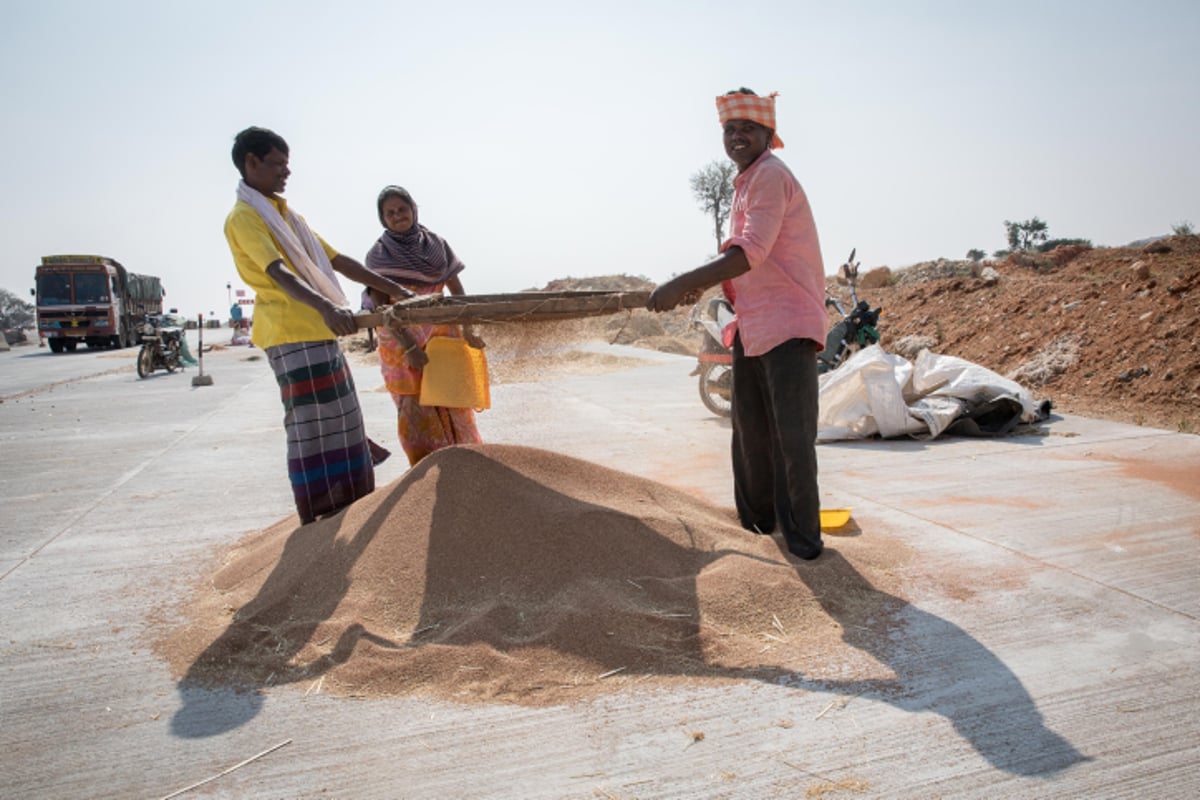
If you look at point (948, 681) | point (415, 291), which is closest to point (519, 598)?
point (948, 681)

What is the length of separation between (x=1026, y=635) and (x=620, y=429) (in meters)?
4.49

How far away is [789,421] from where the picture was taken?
3.06m

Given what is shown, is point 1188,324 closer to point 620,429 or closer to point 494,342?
point 620,429

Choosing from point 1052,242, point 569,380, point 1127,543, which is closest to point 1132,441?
point 1127,543

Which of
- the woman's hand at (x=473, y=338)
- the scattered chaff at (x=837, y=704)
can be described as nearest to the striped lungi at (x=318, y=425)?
the woman's hand at (x=473, y=338)

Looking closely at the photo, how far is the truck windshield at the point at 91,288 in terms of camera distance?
23266mm

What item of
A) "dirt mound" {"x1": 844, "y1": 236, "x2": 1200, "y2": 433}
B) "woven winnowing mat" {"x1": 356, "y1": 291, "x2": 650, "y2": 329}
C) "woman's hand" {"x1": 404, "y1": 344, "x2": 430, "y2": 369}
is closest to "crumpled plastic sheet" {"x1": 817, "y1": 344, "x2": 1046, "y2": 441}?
"dirt mound" {"x1": 844, "y1": 236, "x2": 1200, "y2": 433}

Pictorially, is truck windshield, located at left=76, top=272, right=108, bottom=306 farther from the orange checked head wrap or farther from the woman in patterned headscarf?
the orange checked head wrap

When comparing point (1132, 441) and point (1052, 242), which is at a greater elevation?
point (1052, 242)

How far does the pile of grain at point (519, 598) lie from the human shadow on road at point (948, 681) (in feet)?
0.07

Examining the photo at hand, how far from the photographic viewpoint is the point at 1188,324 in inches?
290

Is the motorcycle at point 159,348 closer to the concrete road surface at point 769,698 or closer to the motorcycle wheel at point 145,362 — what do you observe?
the motorcycle wheel at point 145,362

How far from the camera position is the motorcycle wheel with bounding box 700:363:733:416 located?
280 inches

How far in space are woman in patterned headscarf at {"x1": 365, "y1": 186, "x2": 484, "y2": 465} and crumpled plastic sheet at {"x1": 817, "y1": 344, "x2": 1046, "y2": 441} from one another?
2.82 meters
